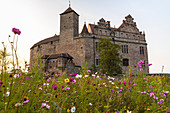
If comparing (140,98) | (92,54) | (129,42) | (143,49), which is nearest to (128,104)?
(140,98)

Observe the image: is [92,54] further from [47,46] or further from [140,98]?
[140,98]

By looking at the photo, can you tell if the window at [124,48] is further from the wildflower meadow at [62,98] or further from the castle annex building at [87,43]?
the wildflower meadow at [62,98]

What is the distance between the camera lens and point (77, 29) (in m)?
24.9

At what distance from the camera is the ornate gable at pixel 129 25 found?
26.8 metres

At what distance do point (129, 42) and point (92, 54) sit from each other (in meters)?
9.05

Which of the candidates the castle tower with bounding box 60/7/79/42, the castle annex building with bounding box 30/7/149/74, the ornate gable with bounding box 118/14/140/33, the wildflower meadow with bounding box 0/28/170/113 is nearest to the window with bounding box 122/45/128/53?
the castle annex building with bounding box 30/7/149/74

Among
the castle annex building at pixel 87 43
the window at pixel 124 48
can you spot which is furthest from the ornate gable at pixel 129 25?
the window at pixel 124 48

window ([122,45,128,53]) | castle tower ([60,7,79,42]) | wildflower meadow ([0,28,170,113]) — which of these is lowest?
wildflower meadow ([0,28,170,113])

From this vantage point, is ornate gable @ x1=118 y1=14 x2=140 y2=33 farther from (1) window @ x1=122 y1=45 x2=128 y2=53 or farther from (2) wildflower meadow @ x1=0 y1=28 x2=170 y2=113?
(2) wildflower meadow @ x1=0 y1=28 x2=170 y2=113

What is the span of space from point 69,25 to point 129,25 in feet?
42.5

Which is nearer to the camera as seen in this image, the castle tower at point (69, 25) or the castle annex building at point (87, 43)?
the castle annex building at point (87, 43)

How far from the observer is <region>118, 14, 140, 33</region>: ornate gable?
87.9 ft

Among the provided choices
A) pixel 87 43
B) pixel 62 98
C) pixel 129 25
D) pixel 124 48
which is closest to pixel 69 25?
pixel 87 43

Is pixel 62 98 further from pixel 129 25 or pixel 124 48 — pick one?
pixel 129 25
